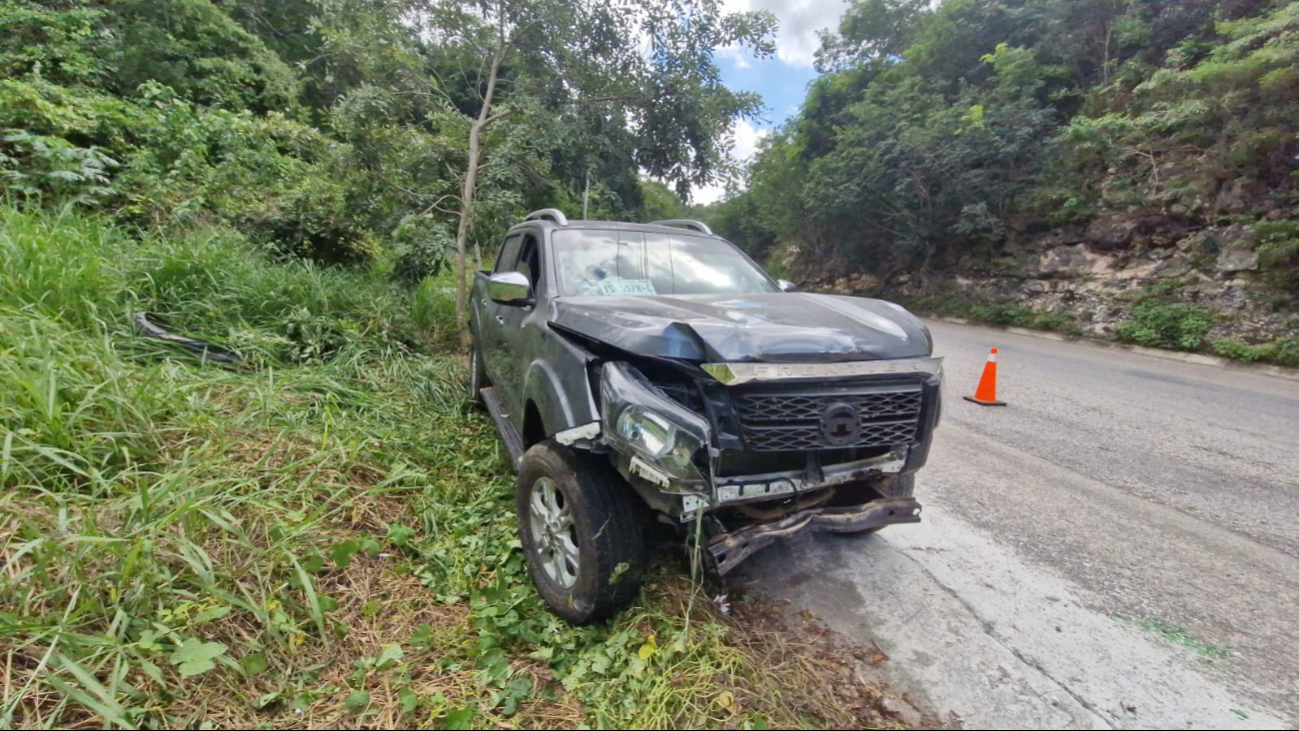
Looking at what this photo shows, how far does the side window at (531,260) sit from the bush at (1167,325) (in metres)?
12.1

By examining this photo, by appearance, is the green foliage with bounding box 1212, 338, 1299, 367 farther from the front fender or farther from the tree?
the front fender

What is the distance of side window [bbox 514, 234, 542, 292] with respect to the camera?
318cm

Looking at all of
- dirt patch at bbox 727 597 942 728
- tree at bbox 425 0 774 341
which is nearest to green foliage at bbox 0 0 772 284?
tree at bbox 425 0 774 341

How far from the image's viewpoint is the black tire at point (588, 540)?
6.29 feet

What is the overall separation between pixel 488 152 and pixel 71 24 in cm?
779

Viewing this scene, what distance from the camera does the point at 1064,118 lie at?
14.1 m

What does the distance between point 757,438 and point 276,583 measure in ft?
6.45

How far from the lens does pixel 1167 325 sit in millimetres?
10000

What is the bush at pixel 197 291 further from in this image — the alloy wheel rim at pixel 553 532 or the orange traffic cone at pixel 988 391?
the orange traffic cone at pixel 988 391

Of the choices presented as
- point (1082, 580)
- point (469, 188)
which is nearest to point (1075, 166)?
point (469, 188)

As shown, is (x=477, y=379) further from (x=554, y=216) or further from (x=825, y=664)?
(x=825, y=664)

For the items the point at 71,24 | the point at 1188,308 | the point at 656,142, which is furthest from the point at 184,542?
the point at 1188,308

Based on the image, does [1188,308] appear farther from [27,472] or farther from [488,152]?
[27,472]

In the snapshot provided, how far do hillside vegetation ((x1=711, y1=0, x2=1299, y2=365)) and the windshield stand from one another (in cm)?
1076
